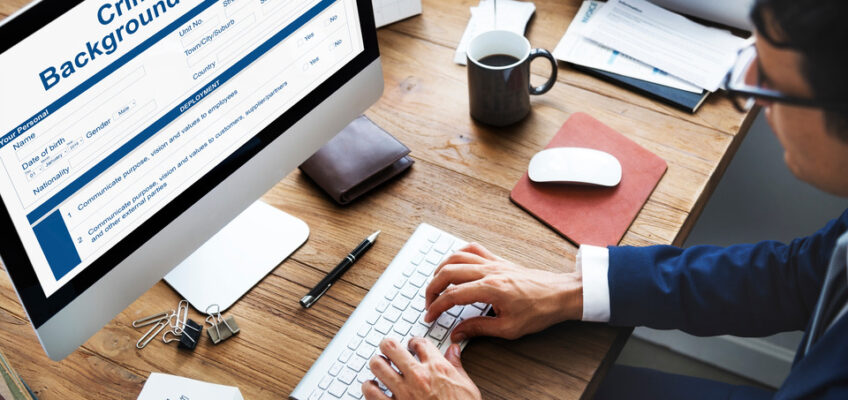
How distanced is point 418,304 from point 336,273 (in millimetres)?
128

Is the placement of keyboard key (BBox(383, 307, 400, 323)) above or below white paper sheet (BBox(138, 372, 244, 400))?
above

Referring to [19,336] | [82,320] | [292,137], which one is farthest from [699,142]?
[19,336]

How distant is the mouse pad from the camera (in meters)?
1.04

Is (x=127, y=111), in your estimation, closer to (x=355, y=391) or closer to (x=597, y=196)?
(x=355, y=391)

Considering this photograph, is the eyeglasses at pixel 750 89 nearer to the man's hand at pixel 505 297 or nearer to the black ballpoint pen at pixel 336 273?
the man's hand at pixel 505 297

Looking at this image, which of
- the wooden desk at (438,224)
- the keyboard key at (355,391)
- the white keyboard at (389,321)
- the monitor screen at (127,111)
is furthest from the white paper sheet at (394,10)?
the keyboard key at (355,391)

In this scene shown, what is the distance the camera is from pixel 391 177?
1.12 meters

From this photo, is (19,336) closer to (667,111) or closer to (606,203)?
(606,203)

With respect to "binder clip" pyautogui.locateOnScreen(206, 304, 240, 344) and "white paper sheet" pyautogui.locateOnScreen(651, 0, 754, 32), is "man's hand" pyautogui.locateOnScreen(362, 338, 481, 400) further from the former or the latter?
"white paper sheet" pyautogui.locateOnScreen(651, 0, 754, 32)

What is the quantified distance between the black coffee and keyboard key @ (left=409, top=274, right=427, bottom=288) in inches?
14.3

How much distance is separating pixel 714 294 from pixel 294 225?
0.58 meters

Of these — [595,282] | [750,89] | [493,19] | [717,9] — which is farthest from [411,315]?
[717,9]

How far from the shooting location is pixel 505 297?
3.04 ft

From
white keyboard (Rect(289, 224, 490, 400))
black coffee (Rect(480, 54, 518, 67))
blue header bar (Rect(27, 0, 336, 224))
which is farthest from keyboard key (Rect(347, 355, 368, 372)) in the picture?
black coffee (Rect(480, 54, 518, 67))
